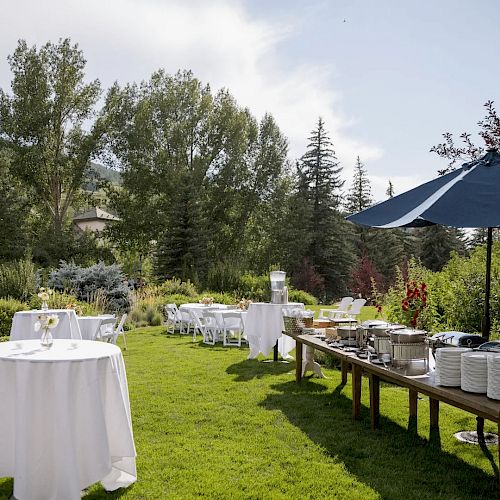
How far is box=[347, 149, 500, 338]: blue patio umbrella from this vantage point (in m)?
4.10

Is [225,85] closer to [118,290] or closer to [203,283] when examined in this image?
[203,283]

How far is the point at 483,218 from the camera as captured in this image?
407cm

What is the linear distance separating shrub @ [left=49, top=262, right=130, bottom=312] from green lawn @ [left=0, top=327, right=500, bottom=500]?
8631mm

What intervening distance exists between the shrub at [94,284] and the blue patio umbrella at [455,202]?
478 inches

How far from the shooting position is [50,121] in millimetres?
29688

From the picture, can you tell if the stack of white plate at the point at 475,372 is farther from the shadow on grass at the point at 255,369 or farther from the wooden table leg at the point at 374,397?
the shadow on grass at the point at 255,369

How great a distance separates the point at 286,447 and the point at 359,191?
127ft

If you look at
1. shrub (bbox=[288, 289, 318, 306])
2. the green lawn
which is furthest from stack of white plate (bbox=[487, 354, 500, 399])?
shrub (bbox=[288, 289, 318, 306])

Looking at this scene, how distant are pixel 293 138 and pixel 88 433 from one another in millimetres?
34615

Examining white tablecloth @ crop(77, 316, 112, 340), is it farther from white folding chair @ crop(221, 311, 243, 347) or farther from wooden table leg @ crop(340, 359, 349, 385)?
wooden table leg @ crop(340, 359, 349, 385)

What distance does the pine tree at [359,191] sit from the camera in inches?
1656

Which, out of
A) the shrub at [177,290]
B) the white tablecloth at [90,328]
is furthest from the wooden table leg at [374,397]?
the shrub at [177,290]

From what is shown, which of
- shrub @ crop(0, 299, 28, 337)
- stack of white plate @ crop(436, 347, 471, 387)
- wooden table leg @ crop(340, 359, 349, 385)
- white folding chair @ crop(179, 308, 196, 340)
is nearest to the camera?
stack of white plate @ crop(436, 347, 471, 387)

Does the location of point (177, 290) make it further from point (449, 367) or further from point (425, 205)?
point (449, 367)
